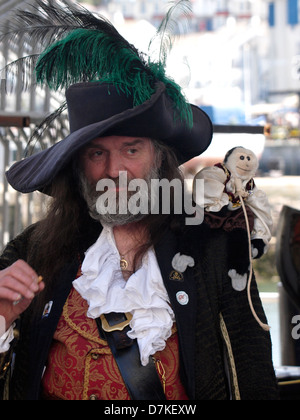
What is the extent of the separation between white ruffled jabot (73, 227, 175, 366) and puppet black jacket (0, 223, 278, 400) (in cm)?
3

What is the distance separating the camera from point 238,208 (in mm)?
1963

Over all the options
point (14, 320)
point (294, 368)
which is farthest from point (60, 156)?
point (294, 368)

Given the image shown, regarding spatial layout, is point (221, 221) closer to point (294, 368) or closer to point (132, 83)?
point (132, 83)

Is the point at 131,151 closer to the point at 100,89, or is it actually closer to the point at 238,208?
the point at 100,89

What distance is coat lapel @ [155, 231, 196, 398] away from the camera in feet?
6.11

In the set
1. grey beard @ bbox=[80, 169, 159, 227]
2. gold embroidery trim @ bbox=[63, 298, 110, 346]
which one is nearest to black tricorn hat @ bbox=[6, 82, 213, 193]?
grey beard @ bbox=[80, 169, 159, 227]

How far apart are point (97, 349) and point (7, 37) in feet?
3.49

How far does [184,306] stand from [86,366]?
0.33m

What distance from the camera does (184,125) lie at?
6.59ft
